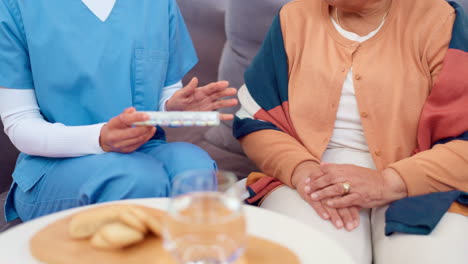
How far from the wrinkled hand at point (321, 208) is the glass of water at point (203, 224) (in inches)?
20.6

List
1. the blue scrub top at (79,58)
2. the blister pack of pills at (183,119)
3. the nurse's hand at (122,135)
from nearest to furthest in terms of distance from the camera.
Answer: the blister pack of pills at (183,119), the nurse's hand at (122,135), the blue scrub top at (79,58)

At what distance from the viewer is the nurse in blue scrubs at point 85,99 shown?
1.08 meters

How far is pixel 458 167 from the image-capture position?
46.0 inches

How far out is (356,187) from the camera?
114 cm

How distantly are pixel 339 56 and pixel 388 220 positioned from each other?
432 millimetres

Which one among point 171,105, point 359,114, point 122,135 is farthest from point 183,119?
point 359,114

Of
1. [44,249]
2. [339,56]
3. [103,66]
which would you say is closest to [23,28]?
[103,66]

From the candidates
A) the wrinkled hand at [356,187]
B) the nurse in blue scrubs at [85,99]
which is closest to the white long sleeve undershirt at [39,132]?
the nurse in blue scrubs at [85,99]

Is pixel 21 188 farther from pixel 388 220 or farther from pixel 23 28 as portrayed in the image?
pixel 388 220

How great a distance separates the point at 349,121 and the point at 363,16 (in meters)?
0.27

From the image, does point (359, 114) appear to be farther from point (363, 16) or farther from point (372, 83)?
point (363, 16)

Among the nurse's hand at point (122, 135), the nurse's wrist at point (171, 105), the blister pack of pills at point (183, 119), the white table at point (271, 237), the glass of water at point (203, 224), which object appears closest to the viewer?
the glass of water at point (203, 224)

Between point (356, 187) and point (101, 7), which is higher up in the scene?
point (101, 7)

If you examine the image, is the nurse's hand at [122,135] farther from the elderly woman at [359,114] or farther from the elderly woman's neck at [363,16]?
the elderly woman's neck at [363,16]
